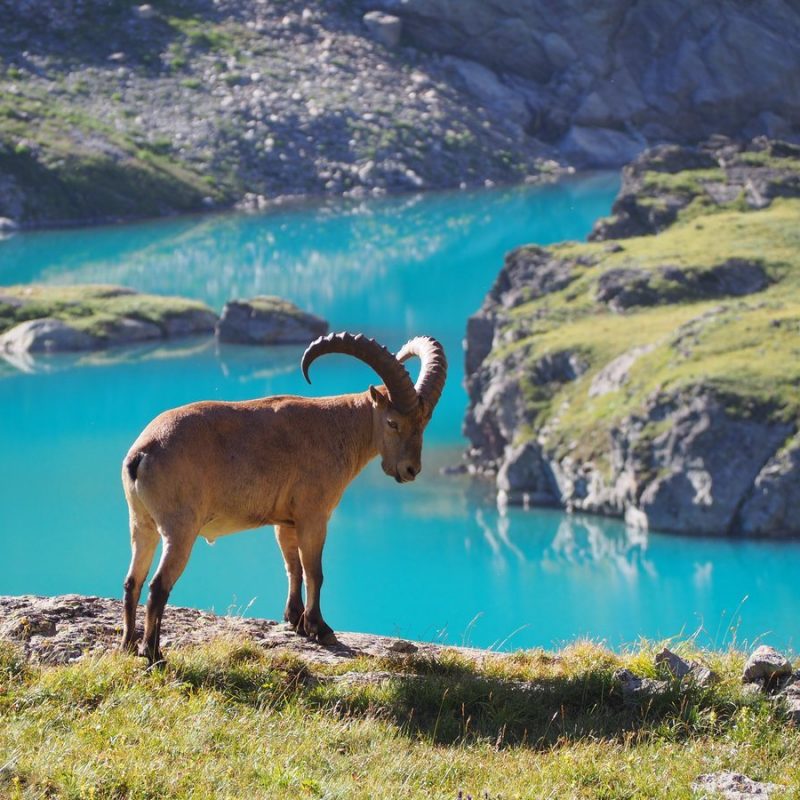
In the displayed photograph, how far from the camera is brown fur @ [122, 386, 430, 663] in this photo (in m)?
12.6

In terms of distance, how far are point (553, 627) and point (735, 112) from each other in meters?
123

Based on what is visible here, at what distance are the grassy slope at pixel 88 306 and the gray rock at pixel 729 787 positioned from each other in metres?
68.5

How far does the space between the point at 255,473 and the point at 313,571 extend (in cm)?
115

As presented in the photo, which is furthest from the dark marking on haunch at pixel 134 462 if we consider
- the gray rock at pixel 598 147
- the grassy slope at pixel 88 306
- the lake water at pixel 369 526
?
the gray rock at pixel 598 147

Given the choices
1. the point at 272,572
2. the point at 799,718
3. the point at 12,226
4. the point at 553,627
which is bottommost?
the point at 12,226

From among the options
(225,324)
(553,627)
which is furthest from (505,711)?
(225,324)

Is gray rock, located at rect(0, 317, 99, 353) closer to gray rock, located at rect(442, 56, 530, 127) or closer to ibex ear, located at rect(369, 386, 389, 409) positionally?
ibex ear, located at rect(369, 386, 389, 409)

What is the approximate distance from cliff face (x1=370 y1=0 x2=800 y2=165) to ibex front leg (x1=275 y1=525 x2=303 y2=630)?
136 meters

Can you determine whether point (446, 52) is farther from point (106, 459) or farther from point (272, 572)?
point (272, 572)

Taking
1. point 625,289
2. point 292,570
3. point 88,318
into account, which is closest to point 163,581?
point 292,570

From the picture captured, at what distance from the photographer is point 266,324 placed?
75.8 metres

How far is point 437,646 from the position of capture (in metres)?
14.6

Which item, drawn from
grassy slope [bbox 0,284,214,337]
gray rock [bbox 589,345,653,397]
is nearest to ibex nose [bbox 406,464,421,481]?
gray rock [bbox 589,345,653,397]

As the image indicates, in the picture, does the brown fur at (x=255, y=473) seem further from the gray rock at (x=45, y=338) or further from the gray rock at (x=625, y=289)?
the gray rock at (x=45, y=338)
